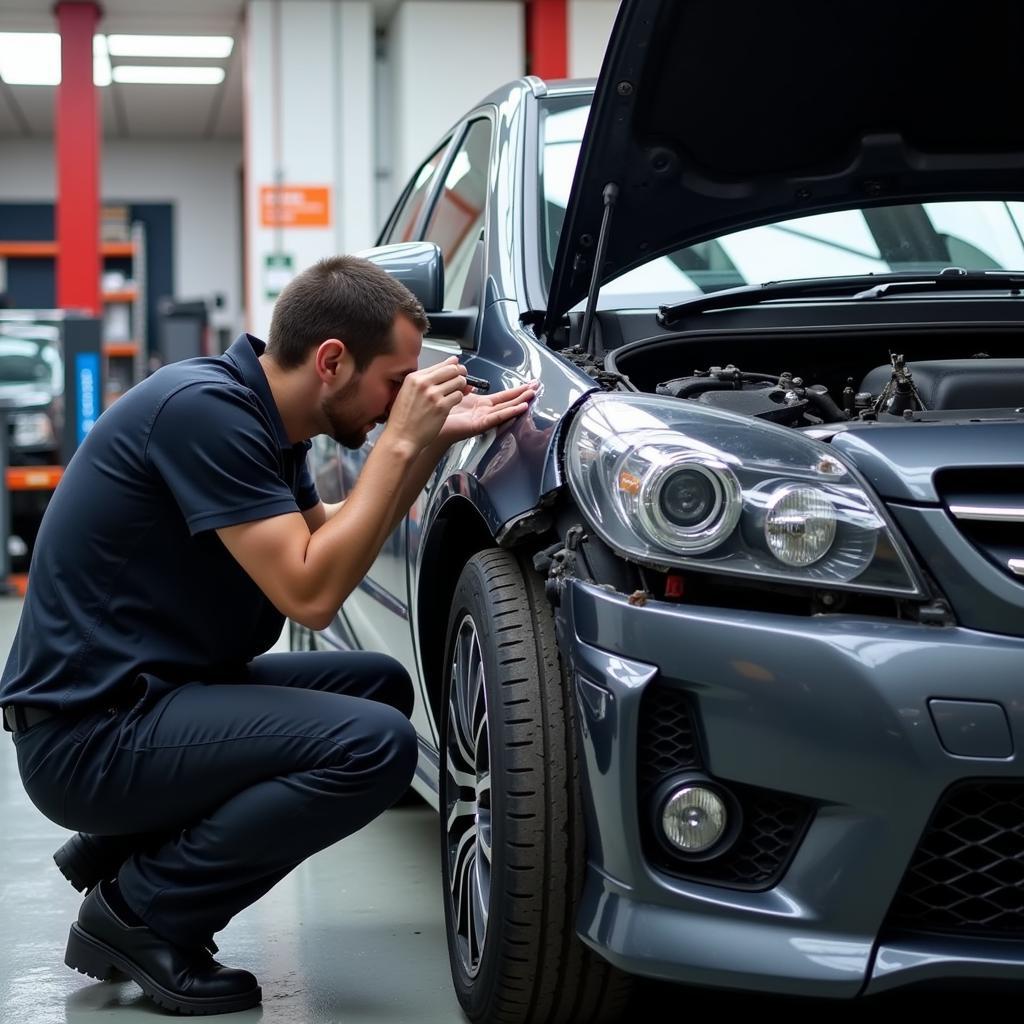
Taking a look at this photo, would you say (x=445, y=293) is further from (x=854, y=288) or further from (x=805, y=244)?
(x=854, y=288)

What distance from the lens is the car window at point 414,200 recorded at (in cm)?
364

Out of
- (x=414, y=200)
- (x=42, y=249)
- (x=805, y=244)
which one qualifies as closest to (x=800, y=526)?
(x=805, y=244)

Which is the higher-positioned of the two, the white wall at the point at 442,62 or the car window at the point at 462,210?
the white wall at the point at 442,62

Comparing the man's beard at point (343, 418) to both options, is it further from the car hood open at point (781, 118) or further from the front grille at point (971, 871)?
the front grille at point (971, 871)

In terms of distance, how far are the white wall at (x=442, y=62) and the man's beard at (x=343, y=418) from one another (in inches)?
412

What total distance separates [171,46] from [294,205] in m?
4.09

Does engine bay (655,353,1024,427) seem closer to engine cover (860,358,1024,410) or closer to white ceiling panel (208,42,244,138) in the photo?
engine cover (860,358,1024,410)

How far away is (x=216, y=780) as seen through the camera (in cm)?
232

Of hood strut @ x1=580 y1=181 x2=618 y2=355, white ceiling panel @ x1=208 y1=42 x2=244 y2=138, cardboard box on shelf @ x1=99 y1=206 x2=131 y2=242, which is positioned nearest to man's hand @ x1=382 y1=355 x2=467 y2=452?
hood strut @ x1=580 y1=181 x2=618 y2=355

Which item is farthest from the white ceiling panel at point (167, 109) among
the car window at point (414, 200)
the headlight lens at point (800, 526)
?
the headlight lens at point (800, 526)

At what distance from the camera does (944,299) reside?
8.88 ft

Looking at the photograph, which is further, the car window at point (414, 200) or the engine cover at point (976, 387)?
the car window at point (414, 200)

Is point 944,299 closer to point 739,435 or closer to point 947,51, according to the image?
point 947,51

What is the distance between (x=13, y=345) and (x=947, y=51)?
8.33 m
